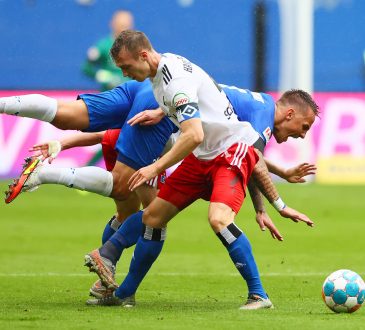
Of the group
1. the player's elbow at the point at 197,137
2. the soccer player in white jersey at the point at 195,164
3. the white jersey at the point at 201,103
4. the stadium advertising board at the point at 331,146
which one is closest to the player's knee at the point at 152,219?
the soccer player in white jersey at the point at 195,164

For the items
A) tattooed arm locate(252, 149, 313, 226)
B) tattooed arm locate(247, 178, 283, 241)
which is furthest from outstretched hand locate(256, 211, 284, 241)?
tattooed arm locate(252, 149, 313, 226)

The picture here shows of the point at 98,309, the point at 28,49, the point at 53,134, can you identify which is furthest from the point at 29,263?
the point at 28,49

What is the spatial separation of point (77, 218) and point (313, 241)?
3450 mm

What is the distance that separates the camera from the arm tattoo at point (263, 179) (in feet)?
26.6

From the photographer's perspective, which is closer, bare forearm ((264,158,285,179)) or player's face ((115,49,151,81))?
player's face ((115,49,151,81))

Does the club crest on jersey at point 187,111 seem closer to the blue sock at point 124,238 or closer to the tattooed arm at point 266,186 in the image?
the tattooed arm at point 266,186

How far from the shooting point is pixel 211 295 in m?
8.91

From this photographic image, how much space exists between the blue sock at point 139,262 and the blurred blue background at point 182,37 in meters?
14.7

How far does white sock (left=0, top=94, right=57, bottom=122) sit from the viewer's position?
339 inches

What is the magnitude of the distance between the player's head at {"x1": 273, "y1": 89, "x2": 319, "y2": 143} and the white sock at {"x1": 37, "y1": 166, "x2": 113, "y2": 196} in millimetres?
1361

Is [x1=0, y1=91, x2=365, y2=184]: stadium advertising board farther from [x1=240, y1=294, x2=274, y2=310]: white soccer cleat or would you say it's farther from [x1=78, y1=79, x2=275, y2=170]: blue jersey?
[x1=240, y1=294, x2=274, y2=310]: white soccer cleat

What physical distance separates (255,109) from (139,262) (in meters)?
1.39

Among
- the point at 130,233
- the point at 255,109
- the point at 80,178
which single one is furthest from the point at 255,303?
the point at 80,178

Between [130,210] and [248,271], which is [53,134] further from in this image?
[248,271]
